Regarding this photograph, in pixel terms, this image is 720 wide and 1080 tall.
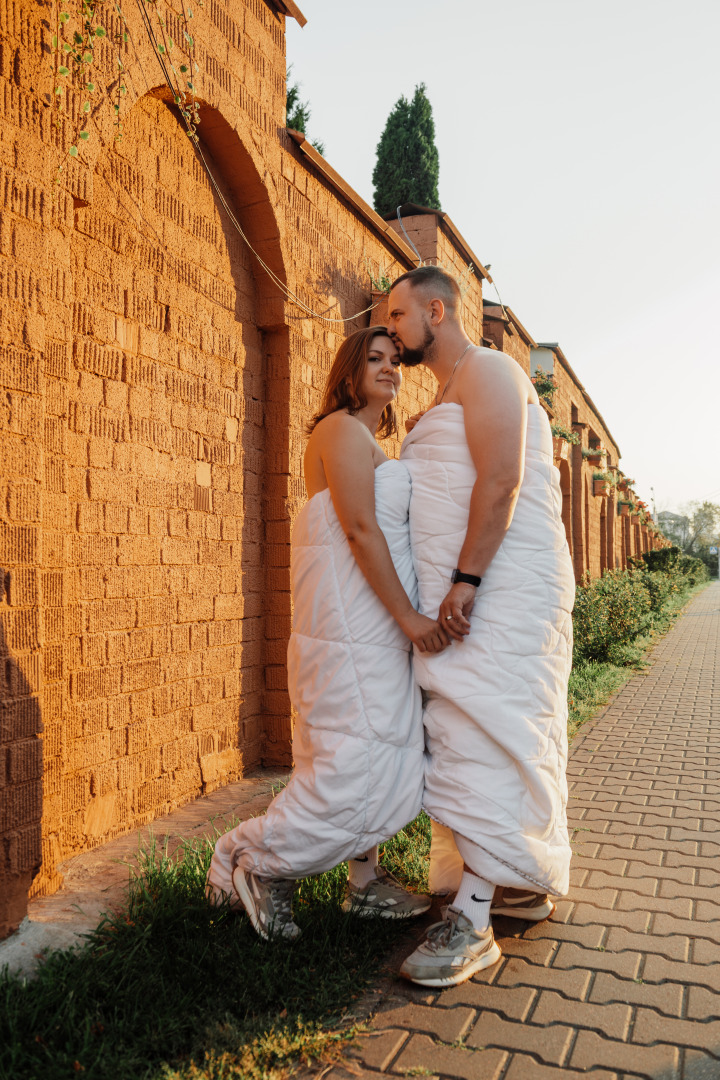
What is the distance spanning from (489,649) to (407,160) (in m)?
14.4

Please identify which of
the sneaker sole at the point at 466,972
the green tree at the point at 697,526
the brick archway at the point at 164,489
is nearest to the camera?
the sneaker sole at the point at 466,972

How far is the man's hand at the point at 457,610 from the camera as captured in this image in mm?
2541

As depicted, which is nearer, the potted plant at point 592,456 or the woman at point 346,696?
the woman at point 346,696

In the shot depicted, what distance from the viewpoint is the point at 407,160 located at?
588 inches

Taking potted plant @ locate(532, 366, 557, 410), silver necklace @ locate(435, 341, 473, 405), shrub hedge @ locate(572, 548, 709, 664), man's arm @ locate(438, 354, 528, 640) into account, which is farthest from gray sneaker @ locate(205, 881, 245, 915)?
potted plant @ locate(532, 366, 557, 410)

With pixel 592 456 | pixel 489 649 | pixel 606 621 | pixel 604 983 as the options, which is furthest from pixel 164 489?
pixel 592 456

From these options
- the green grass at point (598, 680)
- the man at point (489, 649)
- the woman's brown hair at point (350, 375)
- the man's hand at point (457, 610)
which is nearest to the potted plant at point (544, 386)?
the green grass at point (598, 680)

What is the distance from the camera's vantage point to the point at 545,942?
8.87 feet

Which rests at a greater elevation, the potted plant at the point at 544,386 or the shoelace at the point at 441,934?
the potted plant at the point at 544,386

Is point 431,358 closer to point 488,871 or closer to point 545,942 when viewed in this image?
point 488,871

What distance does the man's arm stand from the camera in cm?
255

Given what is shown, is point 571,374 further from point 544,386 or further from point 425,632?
point 425,632

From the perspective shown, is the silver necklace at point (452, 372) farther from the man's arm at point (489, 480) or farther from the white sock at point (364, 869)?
the white sock at point (364, 869)

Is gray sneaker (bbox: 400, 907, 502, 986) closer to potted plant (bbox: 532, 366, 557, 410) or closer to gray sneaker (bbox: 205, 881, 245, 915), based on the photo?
gray sneaker (bbox: 205, 881, 245, 915)
